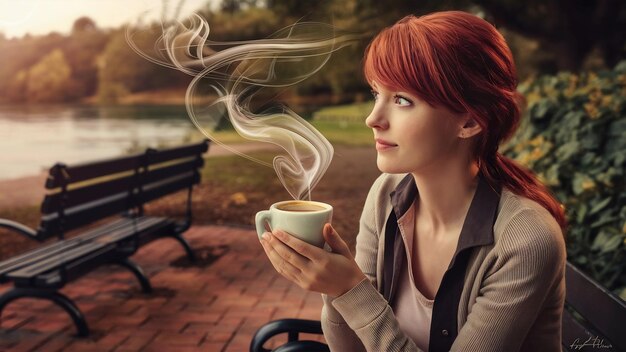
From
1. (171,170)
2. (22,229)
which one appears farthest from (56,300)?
(171,170)

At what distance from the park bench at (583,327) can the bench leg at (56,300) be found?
1.97 m

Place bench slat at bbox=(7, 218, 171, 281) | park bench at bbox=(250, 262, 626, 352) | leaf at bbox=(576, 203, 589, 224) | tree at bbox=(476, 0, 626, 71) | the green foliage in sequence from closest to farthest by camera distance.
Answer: park bench at bbox=(250, 262, 626, 352)
the green foliage
leaf at bbox=(576, 203, 589, 224)
bench slat at bbox=(7, 218, 171, 281)
tree at bbox=(476, 0, 626, 71)

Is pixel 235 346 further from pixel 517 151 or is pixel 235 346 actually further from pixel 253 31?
pixel 253 31

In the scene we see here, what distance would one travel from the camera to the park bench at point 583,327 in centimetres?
138

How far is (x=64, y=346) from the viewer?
321 centimetres

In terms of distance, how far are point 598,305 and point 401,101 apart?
2.39ft

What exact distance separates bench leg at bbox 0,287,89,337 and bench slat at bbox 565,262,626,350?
2.58 m

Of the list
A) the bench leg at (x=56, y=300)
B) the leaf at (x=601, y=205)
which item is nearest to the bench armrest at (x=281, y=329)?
the leaf at (x=601, y=205)

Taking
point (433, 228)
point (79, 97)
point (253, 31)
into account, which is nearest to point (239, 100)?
point (433, 228)

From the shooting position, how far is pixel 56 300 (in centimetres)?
336

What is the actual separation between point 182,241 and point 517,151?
2582 mm

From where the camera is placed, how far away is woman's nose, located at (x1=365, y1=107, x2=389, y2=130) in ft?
4.24

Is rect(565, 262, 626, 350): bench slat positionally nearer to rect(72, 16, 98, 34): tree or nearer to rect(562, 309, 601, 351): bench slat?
rect(562, 309, 601, 351): bench slat

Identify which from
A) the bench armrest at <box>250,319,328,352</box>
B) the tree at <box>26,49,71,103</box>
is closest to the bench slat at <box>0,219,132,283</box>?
the bench armrest at <box>250,319,328,352</box>
